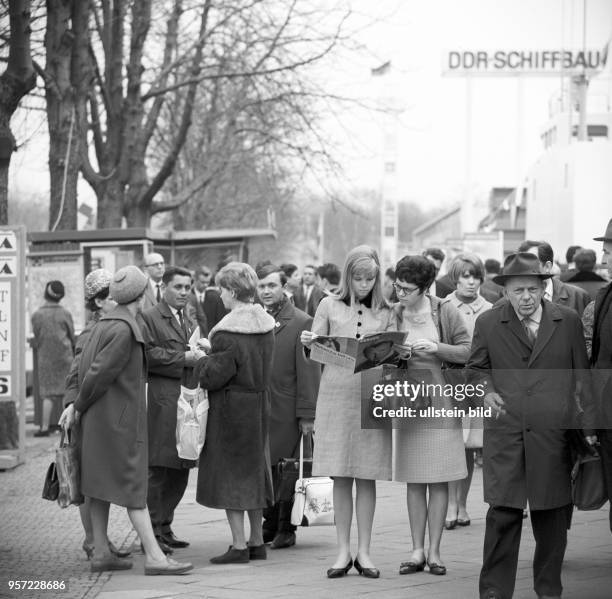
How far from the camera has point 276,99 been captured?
76.3 feet

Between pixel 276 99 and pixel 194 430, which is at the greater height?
pixel 276 99

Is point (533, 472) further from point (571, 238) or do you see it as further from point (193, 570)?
point (571, 238)

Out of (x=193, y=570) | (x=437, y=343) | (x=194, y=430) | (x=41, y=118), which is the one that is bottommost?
(x=193, y=570)

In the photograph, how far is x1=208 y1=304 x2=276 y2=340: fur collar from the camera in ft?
27.6

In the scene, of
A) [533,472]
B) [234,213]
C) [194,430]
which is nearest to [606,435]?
[533,472]

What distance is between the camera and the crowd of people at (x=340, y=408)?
22.4 ft

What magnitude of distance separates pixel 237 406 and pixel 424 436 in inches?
51.3

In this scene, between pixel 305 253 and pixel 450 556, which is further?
pixel 305 253

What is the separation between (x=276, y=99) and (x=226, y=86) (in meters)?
3.75

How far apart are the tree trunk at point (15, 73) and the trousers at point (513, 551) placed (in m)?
9.21

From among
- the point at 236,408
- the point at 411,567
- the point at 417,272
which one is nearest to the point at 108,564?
the point at 236,408

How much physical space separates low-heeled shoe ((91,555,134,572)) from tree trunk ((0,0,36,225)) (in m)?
7.49

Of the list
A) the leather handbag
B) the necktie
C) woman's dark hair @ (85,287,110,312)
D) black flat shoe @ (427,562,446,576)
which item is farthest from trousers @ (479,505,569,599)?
woman's dark hair @ (85,287,110,312)


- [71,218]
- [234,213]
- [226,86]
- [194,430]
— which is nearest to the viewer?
[194,430]
